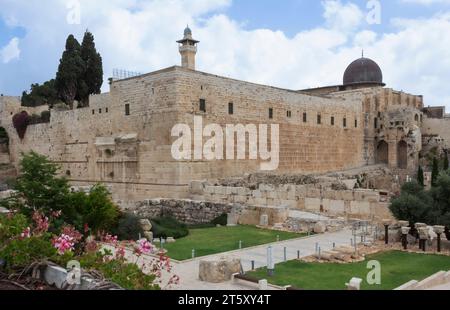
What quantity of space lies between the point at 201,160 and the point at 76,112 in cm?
955

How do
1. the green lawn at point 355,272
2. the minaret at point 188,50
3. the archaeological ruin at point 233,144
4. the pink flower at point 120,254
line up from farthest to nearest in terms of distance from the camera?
the minaret at point 188,50 < the archaeological ruin at point 233,144 < the green lawn at point 355,272 < the pink flower at point 120,254

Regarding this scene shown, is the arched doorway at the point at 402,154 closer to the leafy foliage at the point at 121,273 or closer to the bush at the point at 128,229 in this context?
the bush at the point at 128,229

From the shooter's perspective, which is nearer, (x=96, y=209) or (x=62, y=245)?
(x=62, y=245)

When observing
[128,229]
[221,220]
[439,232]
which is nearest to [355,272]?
[439,232]

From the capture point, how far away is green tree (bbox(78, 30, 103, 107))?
1264 inches

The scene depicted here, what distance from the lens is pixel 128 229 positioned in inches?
485

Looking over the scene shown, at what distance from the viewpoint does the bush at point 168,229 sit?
12.7 meters

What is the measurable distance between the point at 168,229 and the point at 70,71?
21301 mm

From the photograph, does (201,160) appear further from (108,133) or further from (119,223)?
(119,223)

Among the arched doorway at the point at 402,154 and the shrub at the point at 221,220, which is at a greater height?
the arched doorway at the point at 402,154

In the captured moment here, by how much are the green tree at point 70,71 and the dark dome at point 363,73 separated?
20.7 meters

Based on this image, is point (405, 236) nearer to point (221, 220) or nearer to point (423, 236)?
point (423, 236)

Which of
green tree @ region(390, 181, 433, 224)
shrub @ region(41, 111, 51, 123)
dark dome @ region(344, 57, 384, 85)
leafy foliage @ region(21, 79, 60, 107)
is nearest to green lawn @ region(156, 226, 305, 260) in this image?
green tree @ region(390, 181, 433, 224)

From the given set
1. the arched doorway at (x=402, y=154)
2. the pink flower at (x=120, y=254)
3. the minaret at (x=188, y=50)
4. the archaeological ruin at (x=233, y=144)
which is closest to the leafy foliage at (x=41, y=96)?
the archaeological ruin at (x=233, y=144)
